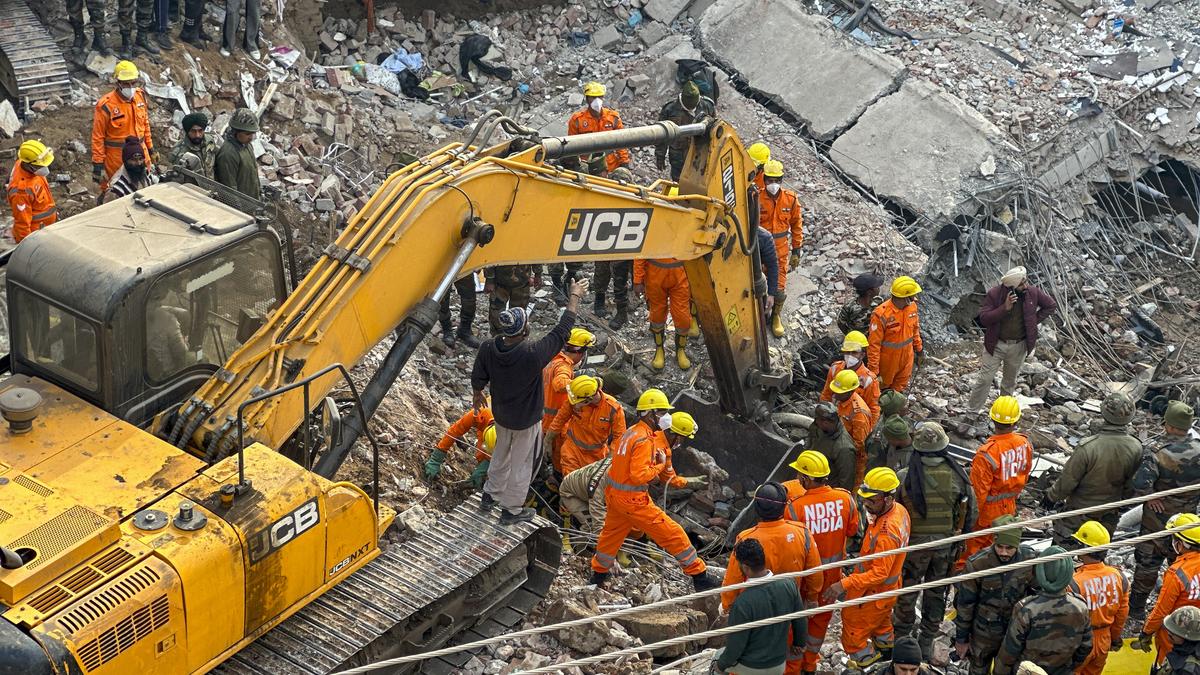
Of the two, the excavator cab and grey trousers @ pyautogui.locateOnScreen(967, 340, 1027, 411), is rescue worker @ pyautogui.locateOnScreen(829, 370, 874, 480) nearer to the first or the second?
grey trousers @ pyautogui.locateOnScreen(967, 340, 1027, 411)

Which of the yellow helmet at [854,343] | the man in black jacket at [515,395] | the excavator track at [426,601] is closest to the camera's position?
the excavator track at [426,601]

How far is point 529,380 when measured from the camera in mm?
8414

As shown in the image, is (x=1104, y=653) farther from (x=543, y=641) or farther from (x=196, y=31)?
(x=196, y=31)

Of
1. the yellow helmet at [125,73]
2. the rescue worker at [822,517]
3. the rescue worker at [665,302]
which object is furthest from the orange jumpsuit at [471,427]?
the yellow helmet at [125,73]

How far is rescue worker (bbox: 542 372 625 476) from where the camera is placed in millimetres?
9586

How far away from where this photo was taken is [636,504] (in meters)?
8.82

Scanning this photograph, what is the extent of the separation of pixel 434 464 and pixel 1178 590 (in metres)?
5.07

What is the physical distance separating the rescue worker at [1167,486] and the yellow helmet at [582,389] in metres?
3.99

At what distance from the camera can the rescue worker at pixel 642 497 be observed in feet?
28.9

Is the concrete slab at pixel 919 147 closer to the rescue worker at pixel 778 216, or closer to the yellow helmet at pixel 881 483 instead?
the rescue worker at pixel 778 216

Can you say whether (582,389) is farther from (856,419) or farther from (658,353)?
(658,353)

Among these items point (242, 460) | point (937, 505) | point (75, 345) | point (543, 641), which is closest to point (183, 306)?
point (75, 345)

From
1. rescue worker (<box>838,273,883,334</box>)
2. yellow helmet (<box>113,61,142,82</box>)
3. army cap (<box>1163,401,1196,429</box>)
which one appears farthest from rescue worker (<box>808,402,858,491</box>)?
yellow helmet (<box>113,61,142,82</box>)

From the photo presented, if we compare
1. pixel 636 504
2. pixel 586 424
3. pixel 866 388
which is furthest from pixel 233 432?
pixel 866 388
